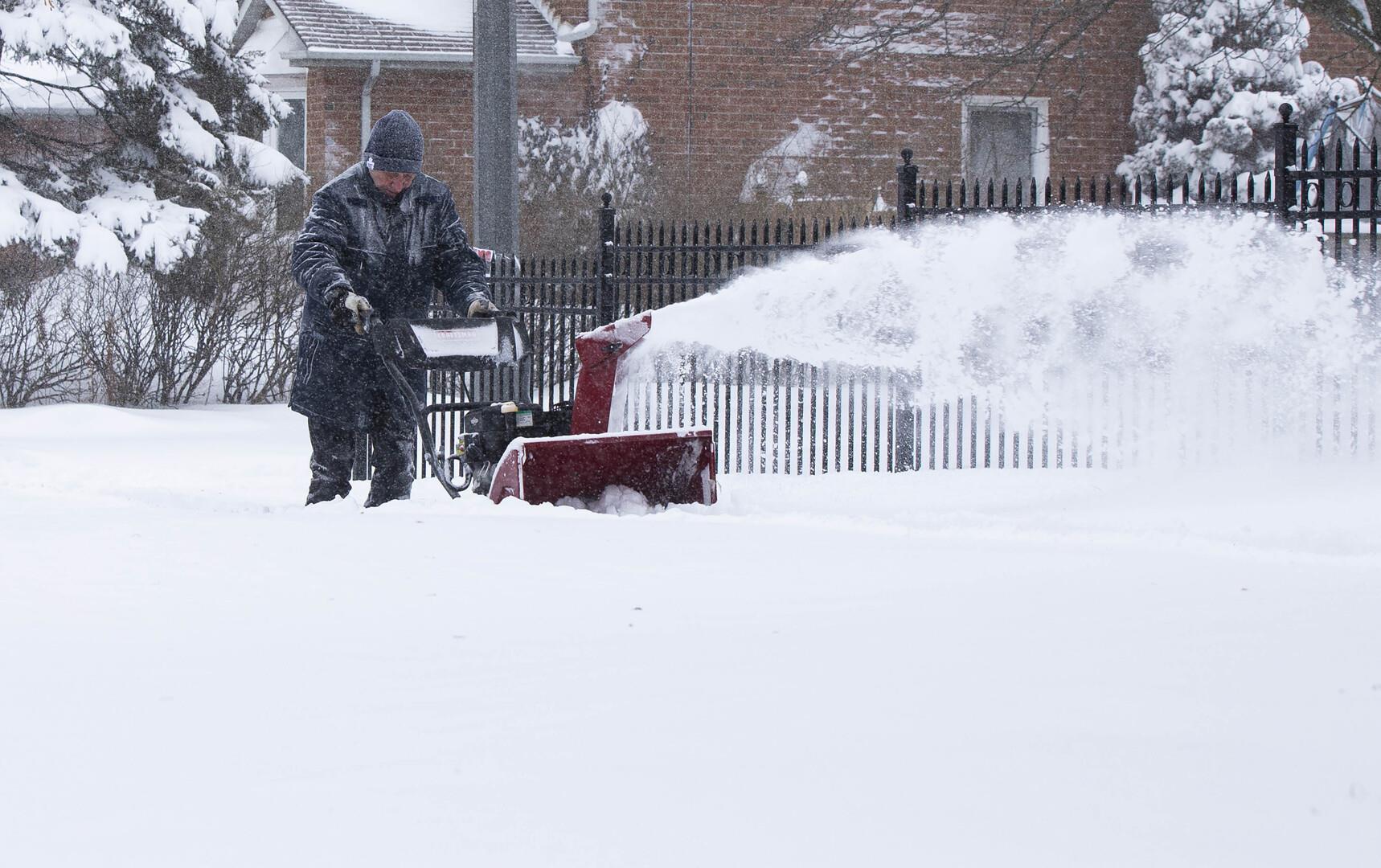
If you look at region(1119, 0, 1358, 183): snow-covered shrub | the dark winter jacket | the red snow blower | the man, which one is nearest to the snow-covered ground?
the red snow blower

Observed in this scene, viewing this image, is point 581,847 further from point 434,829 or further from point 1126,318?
point 1126,318

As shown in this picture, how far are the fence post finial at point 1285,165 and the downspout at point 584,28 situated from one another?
33.0 ft

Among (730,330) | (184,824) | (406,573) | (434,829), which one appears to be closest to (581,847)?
(434,829)

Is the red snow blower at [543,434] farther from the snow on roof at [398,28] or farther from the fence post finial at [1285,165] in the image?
the snow on roof at [398,28]

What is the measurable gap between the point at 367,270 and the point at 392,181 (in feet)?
1.30

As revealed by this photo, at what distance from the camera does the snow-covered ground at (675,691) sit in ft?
A: 9.66

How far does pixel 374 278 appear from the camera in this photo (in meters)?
6.82

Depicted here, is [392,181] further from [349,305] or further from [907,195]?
[907,195]

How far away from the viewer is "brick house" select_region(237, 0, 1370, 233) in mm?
17953

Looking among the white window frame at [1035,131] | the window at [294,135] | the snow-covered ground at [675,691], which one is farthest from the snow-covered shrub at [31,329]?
the white window frame at [1035,131]

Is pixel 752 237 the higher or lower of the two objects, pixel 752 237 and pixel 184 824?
the higher

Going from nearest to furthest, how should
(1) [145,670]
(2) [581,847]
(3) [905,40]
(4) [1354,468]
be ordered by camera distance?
(2) [581,847] < (1) [145,670] < (4) [1354,468] < (3) [905,40]

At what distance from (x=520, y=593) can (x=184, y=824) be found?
218cm

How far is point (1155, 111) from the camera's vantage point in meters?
18.9
